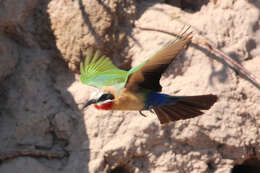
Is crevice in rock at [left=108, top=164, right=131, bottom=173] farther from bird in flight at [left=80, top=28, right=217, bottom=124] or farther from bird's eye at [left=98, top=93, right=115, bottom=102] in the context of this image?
bird's eye at [left=98, top=93, right=115, bottom=102]

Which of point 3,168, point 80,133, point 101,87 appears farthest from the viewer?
point 80,133

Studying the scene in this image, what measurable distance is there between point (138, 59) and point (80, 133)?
800mm

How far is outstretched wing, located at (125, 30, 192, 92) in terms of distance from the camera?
181 cm

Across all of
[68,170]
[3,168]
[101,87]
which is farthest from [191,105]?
[3,168]

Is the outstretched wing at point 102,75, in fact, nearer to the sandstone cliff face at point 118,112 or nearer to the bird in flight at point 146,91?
the bird in flight at point 146,91

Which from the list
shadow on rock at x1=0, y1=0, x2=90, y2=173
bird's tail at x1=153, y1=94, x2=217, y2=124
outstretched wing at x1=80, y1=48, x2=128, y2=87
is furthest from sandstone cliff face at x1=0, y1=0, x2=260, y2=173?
bird's tail at x1=153, y1=94, x2=217, y2=124

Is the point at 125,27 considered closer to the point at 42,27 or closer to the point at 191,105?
the point at 42,27

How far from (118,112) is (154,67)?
1674 millimetres

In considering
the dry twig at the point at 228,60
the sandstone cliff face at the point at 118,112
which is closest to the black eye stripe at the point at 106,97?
the sandstone cliff face at the point at 118,112

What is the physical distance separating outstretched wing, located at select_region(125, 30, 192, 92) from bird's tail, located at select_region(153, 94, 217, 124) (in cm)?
20

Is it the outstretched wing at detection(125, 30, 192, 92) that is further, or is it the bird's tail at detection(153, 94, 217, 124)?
the bird's tail at detection(153, 94, 217, 124)

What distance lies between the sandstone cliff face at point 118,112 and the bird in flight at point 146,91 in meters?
1.08

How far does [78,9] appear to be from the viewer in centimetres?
357

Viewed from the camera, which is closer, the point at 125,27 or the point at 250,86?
the point at 250,86
